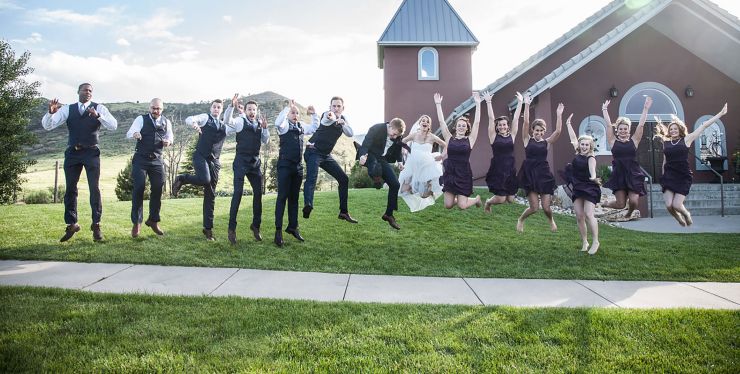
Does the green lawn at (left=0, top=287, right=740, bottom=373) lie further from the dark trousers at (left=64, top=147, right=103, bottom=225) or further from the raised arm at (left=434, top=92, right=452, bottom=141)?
the raised arm at (left=434, top=92, right=452, bottom=141)

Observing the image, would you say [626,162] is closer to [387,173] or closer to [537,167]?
[537,167]

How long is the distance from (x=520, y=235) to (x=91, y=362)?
9.25m

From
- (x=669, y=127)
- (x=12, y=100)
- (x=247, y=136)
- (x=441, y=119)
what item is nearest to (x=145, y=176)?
(x=247, y=136)

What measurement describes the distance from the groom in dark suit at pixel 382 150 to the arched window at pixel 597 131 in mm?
12032

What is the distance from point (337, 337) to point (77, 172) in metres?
5.73

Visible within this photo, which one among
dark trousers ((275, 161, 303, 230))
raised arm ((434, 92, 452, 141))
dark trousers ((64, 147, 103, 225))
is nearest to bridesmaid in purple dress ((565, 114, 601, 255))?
raised arm ((434, 92, 452, 141))

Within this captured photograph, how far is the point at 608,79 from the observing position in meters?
16.6

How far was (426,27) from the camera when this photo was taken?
69.8ft

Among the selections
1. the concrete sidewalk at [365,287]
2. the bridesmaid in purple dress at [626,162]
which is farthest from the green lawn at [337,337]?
the bridesmaid in purple dress at [626,162]

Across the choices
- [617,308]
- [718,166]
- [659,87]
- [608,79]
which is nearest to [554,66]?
[608,79]

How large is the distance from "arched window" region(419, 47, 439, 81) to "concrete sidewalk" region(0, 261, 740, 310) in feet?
50.6

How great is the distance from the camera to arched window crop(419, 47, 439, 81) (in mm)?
20875

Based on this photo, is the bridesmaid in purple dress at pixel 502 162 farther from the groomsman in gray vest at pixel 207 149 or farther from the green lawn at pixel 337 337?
the groomsman in gray vest at pixel 207 149

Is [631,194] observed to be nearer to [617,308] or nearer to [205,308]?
[617,308]
